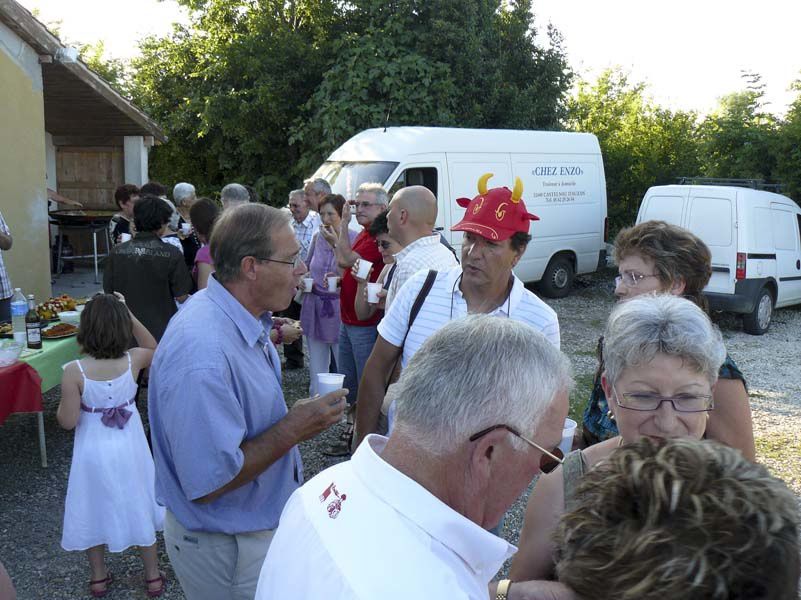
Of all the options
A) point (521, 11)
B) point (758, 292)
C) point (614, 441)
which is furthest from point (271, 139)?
point (614, 441)

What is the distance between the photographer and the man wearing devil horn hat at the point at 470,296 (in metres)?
3.04

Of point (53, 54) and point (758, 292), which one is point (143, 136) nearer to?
point (53, 54)

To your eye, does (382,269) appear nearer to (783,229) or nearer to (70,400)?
(70,400)

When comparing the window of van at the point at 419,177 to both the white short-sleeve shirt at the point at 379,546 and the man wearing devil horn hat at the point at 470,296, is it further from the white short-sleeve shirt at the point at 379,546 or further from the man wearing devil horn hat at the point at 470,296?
the white short-sleeve shirt at the point at 379,546

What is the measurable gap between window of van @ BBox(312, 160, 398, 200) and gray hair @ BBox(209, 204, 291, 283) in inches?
327

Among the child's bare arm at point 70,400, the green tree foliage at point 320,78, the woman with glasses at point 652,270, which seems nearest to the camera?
the woman with glasses at point 652,270

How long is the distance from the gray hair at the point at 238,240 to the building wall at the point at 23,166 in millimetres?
6932

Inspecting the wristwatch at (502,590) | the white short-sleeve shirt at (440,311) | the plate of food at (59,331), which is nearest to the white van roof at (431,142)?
the plate of food at (59,331)

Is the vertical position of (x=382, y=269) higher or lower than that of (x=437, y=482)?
higher

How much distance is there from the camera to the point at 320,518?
1.29 meters

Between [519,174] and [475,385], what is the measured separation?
11.4 metres

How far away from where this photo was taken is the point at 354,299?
5469mm

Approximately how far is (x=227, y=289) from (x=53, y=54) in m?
7.97

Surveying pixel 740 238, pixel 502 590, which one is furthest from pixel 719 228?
pixel 502 590
